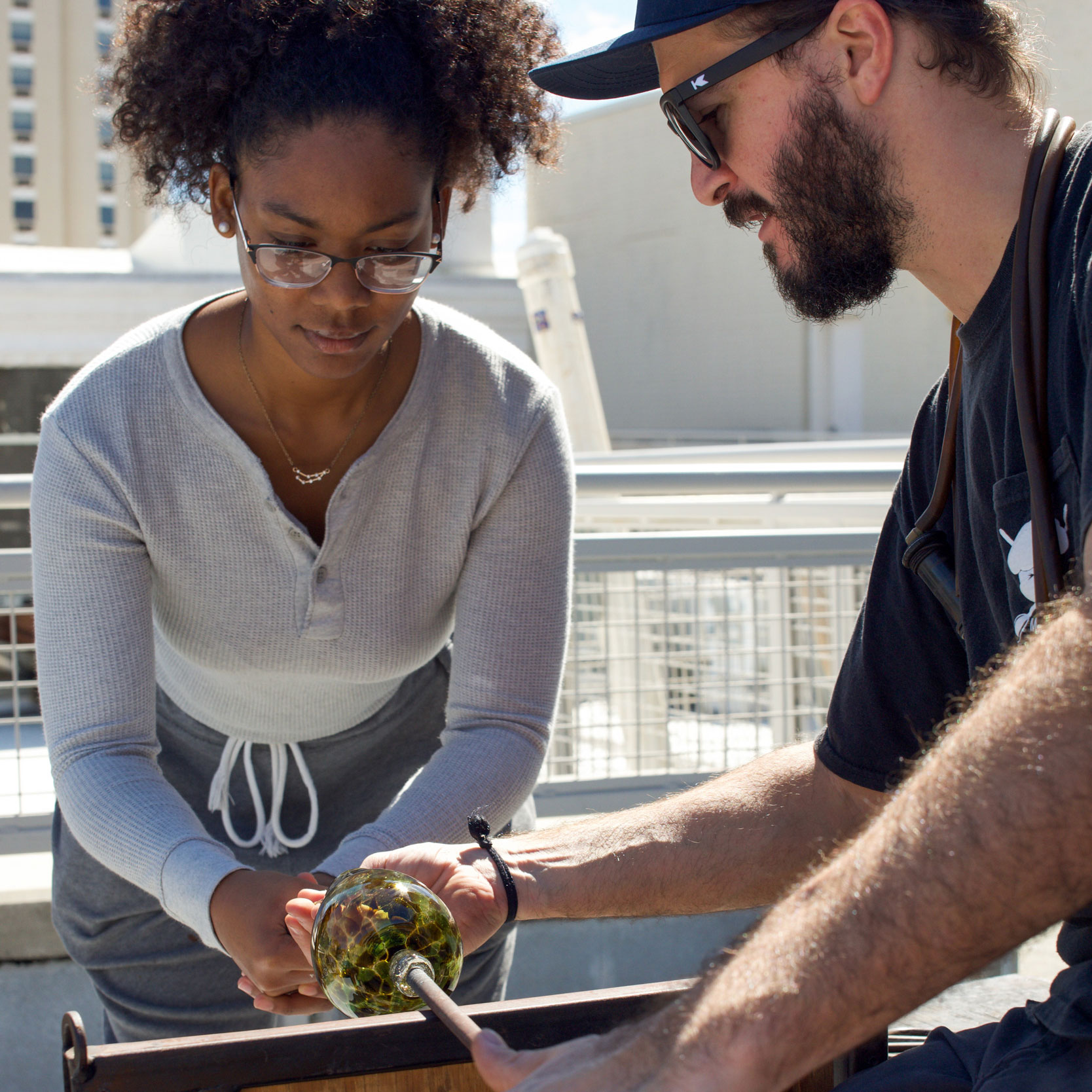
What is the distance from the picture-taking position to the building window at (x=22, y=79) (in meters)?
48.3

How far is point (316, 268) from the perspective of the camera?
68.6 inches

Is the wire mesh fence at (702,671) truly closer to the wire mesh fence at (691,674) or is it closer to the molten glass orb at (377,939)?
the wire mesh fence at (691,674)

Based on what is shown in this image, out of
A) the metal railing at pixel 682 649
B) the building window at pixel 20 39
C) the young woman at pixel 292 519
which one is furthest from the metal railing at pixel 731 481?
the building window at pixel 20 39

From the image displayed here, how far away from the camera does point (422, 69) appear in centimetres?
188

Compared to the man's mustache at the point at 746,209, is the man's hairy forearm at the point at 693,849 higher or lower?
lower

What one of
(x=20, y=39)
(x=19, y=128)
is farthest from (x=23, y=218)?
(x=20, y=39)

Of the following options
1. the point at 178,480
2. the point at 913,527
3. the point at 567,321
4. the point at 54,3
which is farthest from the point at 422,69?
the point at 54,3

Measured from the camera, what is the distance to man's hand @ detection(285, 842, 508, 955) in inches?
63.1

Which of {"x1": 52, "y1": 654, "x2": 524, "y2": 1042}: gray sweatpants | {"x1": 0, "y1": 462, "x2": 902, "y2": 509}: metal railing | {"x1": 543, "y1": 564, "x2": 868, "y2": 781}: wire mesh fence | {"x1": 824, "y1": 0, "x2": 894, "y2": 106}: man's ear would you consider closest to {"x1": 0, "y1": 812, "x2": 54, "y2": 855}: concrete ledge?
{"x1": 52, "y1": 654, "x2": 524, "y2": 1042}: gray sweatpants

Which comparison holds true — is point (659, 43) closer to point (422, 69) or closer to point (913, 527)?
point (422, 69)

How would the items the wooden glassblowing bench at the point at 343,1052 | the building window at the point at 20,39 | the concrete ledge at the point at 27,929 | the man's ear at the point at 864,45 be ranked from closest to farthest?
the wooden glassblowing bench at the point at 343,1052, the man's ear at the point at 864,45, the concrete ledge at the point at 27,929, the building window at the point at 20,39

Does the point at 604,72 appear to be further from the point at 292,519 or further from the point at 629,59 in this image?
the point at 292,519

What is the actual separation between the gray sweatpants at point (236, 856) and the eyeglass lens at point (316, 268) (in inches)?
29.3

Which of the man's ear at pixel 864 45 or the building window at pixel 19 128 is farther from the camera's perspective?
the building window at pixel 19 128
